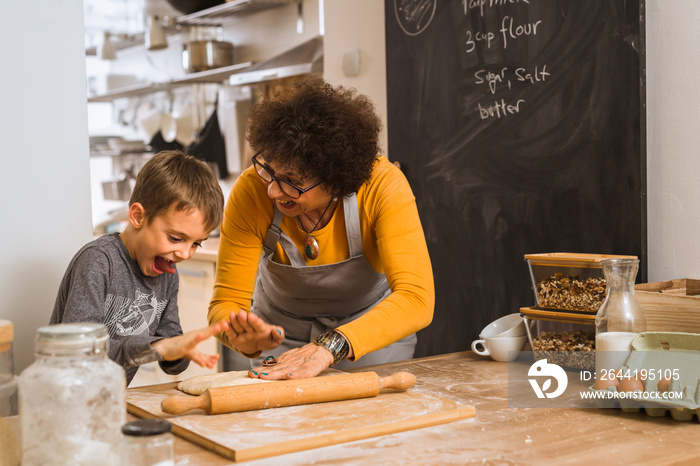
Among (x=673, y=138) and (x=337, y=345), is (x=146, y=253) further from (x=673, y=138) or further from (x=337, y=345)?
(x=673, y=138)

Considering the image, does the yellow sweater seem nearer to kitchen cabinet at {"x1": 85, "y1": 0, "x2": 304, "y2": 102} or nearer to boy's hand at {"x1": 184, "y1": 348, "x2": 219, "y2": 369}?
boy's hand at {"x1": 184, "y1": 348, "x2": 219, "y2": 369}

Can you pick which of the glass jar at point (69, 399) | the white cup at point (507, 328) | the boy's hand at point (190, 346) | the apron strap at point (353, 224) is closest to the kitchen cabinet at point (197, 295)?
the apron strap at point (353, 224)

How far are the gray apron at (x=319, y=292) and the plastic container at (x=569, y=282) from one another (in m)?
0.42

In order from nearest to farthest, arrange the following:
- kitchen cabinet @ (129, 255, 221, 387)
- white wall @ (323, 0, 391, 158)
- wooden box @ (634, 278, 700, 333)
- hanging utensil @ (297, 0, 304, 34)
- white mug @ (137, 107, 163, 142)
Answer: wooden box @ (634, 278, 700, 333) → white wall @ (323, 0, 391, 158) → kitchen cabinet @ (129, 255, 221, 387) → hanging utensil @ (297, 0, 304, 34) → white mug @ (137, 107, 163, 142)

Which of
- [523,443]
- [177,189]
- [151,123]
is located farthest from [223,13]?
[523,443]

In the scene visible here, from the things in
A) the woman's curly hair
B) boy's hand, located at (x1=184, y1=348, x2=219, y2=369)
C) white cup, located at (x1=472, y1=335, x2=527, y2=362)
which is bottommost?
white cup, located at (x1=472, y1=335, x2=527, y2=362)

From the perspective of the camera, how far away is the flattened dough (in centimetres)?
130

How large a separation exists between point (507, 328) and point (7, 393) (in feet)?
3.83

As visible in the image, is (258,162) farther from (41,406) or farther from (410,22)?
(410,22)

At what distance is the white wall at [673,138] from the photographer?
63.5 inches

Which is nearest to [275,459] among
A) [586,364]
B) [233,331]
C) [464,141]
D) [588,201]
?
[233,331]

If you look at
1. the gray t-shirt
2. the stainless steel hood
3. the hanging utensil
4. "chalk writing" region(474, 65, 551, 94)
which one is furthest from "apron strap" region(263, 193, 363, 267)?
the hanging utensil

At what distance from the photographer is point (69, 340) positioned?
30.9 inches

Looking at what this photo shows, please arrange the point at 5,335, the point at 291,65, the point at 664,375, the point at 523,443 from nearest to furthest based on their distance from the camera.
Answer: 1. the point at 5,335
2. the point at 523,443
3. the point at 664,375
4. the point at 291,65
